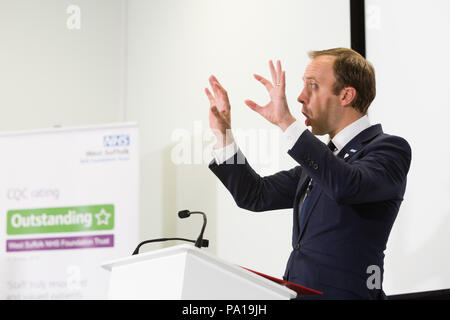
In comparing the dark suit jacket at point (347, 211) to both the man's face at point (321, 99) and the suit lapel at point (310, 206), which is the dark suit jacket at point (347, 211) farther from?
the man's face at point (321, 99)

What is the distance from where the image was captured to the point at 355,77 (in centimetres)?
199

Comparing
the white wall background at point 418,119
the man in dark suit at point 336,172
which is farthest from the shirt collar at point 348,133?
the white wall background at point 418,119

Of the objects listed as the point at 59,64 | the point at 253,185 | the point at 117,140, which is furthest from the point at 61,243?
the point at 253,185

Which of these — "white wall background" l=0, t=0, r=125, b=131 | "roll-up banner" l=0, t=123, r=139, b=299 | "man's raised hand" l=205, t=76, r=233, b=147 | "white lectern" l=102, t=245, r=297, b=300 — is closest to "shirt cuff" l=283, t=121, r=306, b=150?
"man's raised hand" l=205, t=76, r=233, b=147

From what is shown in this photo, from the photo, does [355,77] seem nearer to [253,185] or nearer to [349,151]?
[349,151]

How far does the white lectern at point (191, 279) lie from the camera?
1.28 m

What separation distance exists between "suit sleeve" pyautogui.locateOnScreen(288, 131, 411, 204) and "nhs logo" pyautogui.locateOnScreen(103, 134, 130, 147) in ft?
6.41

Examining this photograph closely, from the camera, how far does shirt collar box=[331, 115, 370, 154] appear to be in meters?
1.94

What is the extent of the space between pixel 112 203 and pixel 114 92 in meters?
1.23

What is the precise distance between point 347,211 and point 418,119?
103cm

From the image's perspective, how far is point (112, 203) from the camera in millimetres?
3496

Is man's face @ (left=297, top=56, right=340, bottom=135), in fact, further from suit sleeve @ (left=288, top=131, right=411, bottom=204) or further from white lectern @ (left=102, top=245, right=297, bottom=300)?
white lectern @ (left=102, top=245, right=297, bottom=300)

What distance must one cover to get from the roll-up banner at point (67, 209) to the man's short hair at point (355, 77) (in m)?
1.74
